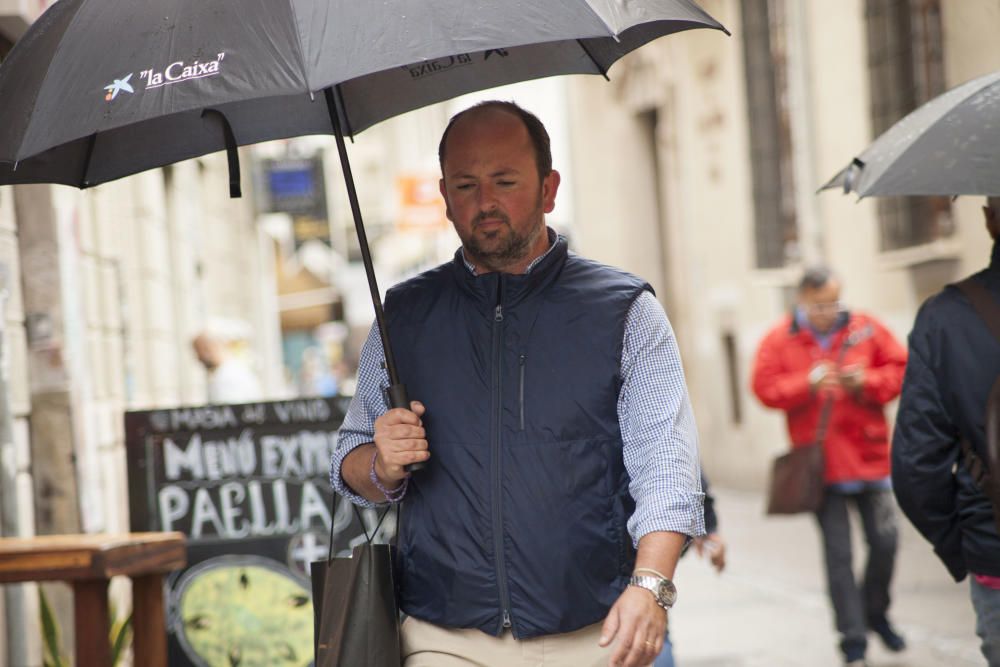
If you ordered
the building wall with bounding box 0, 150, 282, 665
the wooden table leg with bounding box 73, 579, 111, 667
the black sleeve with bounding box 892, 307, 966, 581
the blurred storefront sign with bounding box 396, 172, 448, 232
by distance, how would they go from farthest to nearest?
the blurred storefront sign with bounding box 396, 172, 448, 232 < the building wall with bounding box 0, 150, 282, 665 < the wooden table leg with bounding box 73, 579, 111, 667 < the black sleeve with bounding box 892, 307, 966, 581

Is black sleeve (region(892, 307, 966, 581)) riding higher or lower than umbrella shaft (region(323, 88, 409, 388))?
lower

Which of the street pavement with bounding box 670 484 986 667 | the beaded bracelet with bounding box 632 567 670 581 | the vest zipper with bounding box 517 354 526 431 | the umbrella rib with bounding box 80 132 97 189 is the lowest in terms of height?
the street pavement with bounding box 670 484 986 667

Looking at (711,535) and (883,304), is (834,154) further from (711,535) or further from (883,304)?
(711,535)

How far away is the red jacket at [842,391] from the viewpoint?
748 centimetres

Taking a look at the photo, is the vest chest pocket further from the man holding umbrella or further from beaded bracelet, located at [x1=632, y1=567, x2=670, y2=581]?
beaded bracelet, located at [x1=632, y1=567, x2=670, y2=581]

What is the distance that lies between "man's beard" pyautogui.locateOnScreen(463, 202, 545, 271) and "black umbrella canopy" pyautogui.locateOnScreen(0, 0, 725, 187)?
37 cm

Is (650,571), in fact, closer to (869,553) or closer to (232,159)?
(232,159)

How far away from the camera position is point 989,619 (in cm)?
414

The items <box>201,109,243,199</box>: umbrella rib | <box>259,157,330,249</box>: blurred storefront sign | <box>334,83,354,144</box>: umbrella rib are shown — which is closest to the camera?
<box>201,109,243,199</box>: umbrella rib

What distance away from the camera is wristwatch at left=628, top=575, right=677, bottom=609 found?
2.94 meters

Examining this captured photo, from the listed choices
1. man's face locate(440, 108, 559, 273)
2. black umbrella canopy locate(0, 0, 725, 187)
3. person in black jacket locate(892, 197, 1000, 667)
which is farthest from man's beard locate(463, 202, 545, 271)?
person in black jacket locate(892, 197, 1000, 667)

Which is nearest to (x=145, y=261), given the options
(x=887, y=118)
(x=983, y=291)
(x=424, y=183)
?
(x=887, y=118)

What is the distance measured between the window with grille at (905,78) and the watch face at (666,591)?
8.15 metres

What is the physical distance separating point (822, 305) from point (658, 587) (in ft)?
16.3
